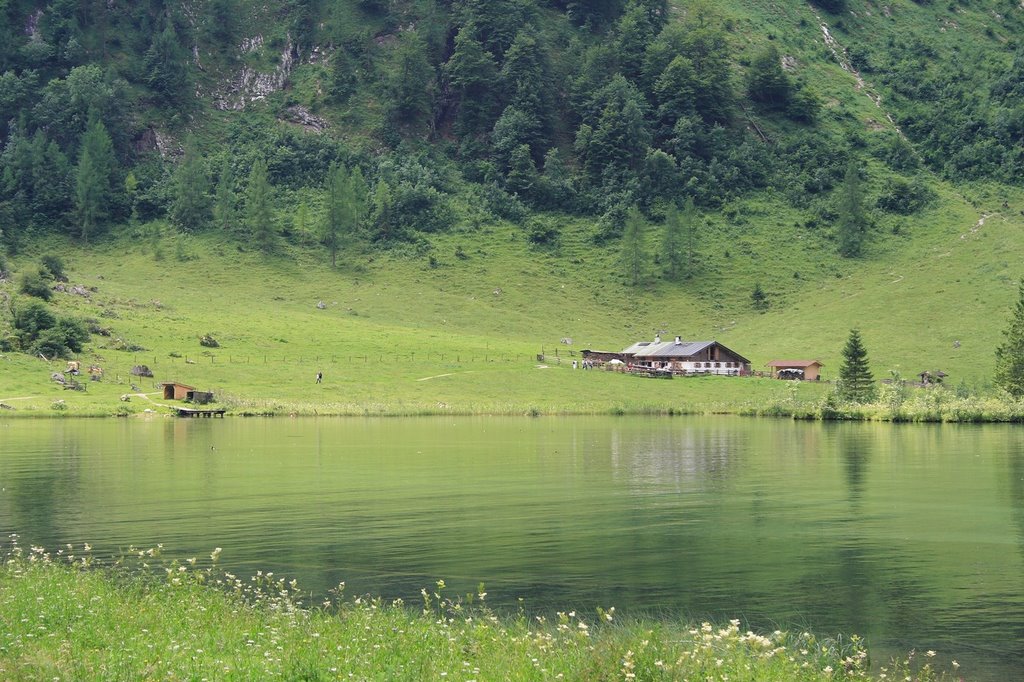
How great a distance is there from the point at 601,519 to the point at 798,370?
101476 millimetres

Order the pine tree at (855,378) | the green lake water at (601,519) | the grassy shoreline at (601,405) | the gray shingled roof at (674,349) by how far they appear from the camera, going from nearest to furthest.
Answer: the green lake water at (601,519)
the grassy shoreline at (601,405)
the pine tree at (855,378)
the gray shingled roof at (674,349)

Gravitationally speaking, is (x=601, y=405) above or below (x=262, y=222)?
below

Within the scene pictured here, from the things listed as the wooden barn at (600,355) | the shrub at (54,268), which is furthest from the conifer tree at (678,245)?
the shrub at (54,268)

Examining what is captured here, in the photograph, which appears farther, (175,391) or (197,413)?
(175,391)

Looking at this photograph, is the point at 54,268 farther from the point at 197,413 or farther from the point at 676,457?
the point at 676,457

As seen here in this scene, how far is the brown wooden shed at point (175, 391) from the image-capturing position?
112 meters

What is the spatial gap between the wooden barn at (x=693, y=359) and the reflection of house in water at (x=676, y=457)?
160ft

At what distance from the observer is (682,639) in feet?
79.9

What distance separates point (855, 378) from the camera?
117250 mm

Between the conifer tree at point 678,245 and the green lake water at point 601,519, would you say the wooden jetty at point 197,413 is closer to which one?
the green lake water at point 601,519

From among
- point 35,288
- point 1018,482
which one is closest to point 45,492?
point 1018,482

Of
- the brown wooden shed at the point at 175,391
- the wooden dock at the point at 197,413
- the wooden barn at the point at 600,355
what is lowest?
the wooden dock at the point at 197,413

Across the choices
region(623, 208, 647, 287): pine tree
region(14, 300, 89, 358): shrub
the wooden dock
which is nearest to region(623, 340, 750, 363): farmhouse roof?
region(623, 208, 647, 287): pine tree

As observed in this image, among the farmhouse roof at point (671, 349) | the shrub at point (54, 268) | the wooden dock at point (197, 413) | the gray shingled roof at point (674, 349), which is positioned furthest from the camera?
the shrub at point (54, 268)
